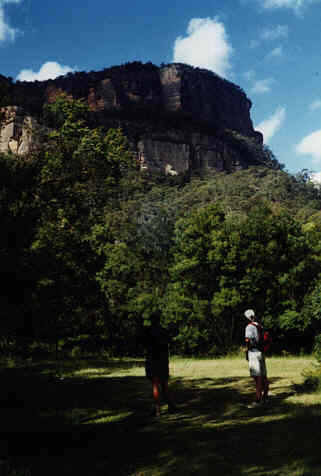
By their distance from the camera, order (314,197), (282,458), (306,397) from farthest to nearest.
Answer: (314,197) → (306,397) → (282,458)

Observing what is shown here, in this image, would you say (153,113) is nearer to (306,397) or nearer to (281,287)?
(281,287)

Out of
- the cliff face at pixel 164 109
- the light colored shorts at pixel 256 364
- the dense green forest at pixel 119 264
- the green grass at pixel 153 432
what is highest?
the cliff face at pixel 164 109

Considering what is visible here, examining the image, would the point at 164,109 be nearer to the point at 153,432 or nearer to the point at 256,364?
the point at 256,364

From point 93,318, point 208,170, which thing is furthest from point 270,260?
point 208,170

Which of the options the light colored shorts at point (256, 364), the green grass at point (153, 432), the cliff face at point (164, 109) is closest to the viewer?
the green grass at point (153, 432)

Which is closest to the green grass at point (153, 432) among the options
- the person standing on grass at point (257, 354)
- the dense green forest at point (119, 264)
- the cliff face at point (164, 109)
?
the person standing on grass at point (257, 354)

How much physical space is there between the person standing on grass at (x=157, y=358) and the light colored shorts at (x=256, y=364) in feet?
5.42

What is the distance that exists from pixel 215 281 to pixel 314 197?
2376 inches

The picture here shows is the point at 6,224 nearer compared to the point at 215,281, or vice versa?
the point at 6,224

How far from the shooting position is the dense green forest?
29.0 ft

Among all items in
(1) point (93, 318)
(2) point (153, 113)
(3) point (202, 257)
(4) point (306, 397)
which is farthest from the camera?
(2) point (153, 113)

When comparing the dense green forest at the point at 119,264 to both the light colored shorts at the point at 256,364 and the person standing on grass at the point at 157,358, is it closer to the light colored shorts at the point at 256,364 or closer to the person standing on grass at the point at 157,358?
the person standing on grass at the point at 157,358

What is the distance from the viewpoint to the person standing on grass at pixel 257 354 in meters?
8.18

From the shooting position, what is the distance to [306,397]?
8766 mm
